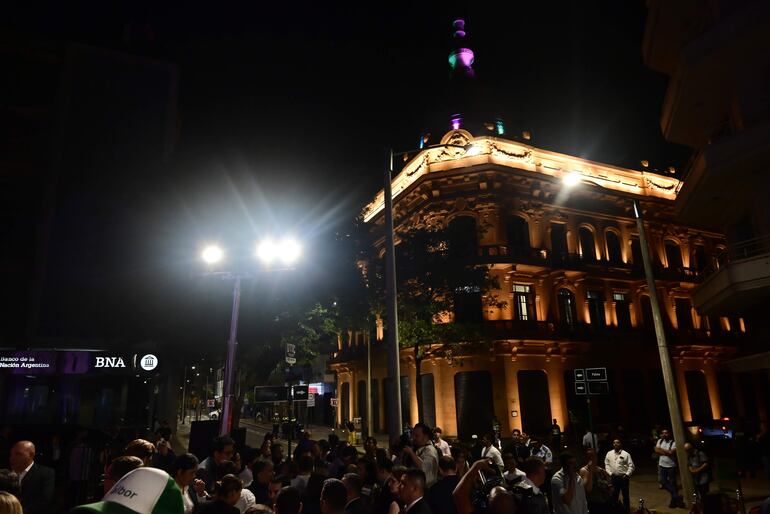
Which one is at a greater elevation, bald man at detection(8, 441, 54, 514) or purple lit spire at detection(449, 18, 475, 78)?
purple lit spire at detection(449, 18, 475, 78)

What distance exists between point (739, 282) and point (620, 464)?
7.05m

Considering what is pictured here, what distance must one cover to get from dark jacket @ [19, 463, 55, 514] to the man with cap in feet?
17.8

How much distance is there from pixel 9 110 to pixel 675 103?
2683 cm

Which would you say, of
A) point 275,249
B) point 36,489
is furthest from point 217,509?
point 275,249

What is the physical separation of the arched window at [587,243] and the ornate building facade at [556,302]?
102 millimetres

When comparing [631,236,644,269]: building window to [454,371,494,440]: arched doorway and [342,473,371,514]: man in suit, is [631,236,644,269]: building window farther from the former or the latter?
[342,473,371,514]: man in suit

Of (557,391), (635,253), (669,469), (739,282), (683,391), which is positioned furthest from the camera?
(635,253)

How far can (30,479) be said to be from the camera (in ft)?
20.1

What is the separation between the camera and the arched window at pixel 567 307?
34125 millimetres

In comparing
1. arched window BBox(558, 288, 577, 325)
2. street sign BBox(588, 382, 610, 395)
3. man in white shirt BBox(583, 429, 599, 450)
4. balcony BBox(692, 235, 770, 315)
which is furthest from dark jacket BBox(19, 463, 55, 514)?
arched window BBox(558, 288, 577, 325)

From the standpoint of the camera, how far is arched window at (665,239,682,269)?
40688mm

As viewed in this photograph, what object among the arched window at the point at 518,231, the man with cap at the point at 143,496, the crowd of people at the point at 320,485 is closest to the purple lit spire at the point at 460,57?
the arched window at the point at 518,231

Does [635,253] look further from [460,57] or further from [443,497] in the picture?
[443,497]

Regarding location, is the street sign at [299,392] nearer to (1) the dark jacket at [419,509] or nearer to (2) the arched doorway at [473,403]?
(1) the dark jacket at [419,509]
